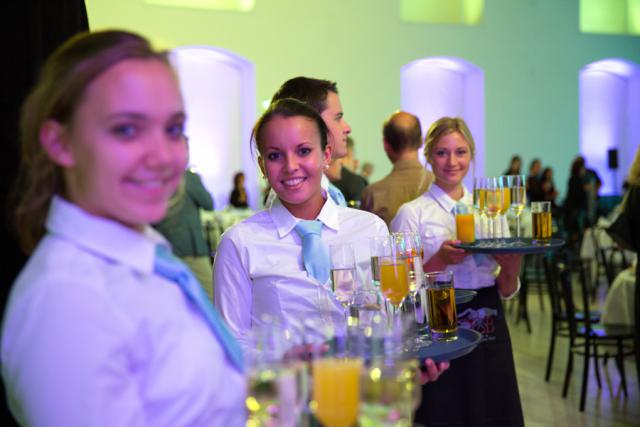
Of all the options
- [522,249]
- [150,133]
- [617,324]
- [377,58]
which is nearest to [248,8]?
[377,58]

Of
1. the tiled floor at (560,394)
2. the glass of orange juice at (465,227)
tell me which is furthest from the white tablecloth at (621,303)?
the glass of orange juice at (465,227)

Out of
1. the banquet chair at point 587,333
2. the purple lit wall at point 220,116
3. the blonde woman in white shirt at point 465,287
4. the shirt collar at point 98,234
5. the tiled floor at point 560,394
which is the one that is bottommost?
the tiled floor at point 560,394

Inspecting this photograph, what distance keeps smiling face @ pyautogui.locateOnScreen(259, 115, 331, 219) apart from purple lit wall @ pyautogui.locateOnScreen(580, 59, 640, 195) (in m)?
13.4

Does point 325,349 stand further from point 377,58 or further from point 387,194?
point 377,58

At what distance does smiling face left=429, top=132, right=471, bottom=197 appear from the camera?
3.33 metres

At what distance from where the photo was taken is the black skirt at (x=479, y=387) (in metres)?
2.93

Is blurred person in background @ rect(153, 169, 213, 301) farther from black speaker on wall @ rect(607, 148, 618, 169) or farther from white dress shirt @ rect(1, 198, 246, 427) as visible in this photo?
black speaker on wall @ rect(607, 148, 618, 169)

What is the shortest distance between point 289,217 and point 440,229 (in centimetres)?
120

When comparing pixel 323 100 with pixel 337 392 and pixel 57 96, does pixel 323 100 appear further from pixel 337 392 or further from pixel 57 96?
pixel 337 392

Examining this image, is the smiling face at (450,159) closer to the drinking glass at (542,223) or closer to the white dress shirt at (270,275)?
the drinking glass at (542,223)

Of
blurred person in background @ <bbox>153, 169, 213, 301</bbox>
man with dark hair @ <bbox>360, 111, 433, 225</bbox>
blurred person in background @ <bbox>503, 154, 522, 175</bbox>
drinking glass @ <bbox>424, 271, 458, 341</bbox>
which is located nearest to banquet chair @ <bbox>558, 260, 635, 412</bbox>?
man with dark hair @ <bbox>360, 111, 433, 225</bbox>

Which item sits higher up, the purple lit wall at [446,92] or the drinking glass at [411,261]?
the purple lit wall at [446,92]

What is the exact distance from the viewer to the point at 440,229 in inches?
129

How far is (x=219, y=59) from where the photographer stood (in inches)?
469
